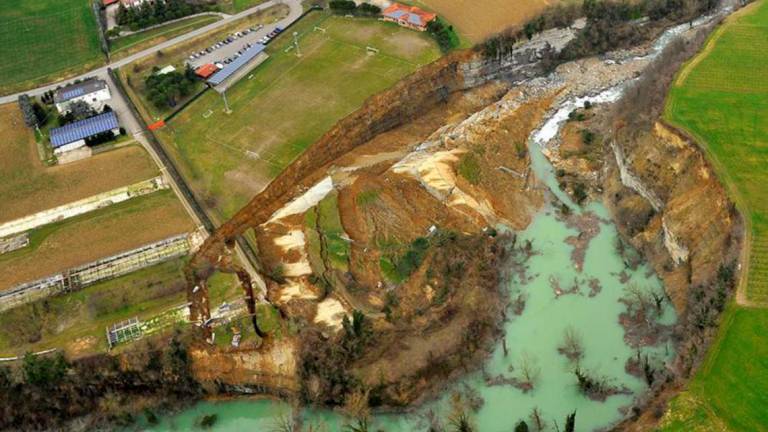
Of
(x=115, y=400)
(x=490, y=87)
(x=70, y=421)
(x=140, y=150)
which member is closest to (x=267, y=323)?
(x=115, y=400)

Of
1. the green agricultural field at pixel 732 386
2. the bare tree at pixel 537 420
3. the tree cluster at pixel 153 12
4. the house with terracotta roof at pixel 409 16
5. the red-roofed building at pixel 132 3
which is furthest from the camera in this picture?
the red-roofed building at pixel 132 3

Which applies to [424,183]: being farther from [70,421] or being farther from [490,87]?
[70,421]

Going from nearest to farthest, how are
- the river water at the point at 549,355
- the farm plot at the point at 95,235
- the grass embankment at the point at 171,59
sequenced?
1. the river water at the point at 549,355
2. the farm plot at the point at 95,235
3. the grass embankment at the point at 171,59

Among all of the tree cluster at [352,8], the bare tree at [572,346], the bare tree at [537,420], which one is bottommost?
the bare tree at [537,420]

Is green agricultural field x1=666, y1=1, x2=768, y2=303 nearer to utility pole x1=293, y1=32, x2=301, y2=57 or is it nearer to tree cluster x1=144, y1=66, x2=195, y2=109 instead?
utility pole x1=293, y1=32, x2=301, y2=57

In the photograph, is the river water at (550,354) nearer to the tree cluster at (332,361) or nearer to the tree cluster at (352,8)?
the tree cluster at (332,361)

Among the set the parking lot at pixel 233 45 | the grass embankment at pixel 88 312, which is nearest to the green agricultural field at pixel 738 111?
the grass embankment at pixel 88 312

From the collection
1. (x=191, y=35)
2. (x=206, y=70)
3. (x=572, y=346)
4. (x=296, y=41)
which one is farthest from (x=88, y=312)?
(x=191, y=35)
